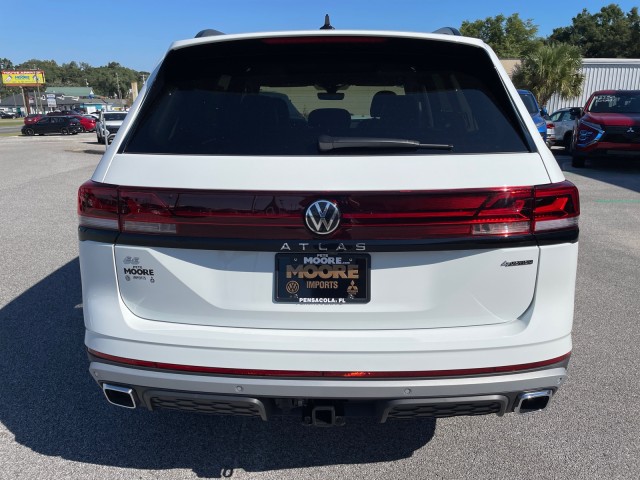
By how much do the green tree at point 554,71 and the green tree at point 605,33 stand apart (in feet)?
122

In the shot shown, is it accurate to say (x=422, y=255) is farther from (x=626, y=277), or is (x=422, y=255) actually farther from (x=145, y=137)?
(x=626, y=277)

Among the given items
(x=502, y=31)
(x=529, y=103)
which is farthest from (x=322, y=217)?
(x=502, y=31)

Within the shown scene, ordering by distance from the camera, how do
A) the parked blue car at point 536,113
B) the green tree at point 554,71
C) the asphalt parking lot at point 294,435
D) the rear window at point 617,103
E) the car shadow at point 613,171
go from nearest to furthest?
1. the asphalt parking lot at point 294,435
2. the car shadow at point 613,171
3. the parked blue car at point 536,113
4. the rear window at point 617,103
5. the green tree at point 554,71

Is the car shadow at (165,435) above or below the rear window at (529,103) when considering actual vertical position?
below

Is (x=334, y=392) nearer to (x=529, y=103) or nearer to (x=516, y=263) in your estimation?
(x=516, y=263)

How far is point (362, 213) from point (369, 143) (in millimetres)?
296

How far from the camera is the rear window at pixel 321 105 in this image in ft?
7.18

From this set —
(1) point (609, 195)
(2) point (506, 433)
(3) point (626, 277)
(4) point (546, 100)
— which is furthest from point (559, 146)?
(2) point (506, 433)

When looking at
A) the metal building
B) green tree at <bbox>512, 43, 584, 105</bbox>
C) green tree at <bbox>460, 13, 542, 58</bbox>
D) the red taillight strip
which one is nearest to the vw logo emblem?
the red taillight strip

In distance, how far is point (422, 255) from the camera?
6.63 ft

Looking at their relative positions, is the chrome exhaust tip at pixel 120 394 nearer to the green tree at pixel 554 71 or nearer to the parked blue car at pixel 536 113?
the parked blue car at pixel 536 113

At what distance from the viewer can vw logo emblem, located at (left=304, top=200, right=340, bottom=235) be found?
1.97m

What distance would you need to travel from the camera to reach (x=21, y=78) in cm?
9094

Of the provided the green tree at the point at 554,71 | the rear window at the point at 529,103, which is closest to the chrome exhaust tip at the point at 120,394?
the rear window at the point at 529,103
